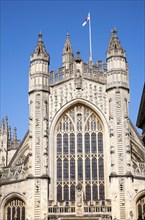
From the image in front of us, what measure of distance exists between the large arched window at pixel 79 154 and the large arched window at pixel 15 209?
288 cm

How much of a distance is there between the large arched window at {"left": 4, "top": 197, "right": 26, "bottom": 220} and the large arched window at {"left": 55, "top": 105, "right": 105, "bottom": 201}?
9.45 ft

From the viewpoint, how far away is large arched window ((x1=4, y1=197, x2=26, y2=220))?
31.7m

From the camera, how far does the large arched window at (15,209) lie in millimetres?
31656

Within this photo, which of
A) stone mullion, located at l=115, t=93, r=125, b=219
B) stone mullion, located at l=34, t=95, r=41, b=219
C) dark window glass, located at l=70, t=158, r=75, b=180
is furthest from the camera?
dark window glass, located at l=70, t=158, r=75, b=180

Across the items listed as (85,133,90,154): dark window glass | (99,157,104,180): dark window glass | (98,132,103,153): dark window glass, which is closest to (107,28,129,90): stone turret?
(98,132,103,153): dark window glass

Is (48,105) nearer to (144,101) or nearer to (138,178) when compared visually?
(138,178)

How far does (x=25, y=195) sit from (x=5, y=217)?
248 cm

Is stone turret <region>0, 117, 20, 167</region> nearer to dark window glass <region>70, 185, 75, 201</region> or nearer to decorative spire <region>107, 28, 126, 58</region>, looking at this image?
dark window glass <region>70, 185, 75, 201</region>

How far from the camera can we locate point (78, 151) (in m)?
32.5

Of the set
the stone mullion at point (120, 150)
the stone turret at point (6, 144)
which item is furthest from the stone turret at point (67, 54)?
the stone mullion at point (120, 150)

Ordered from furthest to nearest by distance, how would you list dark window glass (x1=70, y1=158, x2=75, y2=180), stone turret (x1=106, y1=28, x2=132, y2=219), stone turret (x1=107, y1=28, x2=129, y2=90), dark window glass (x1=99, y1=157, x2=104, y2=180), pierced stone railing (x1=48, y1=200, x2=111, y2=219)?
stone turret (x1=107, y1=28, x2=129, y2=90)
dark window glass (x1=70, y1=158, x2=75, y2=180)
dark window glass (x1=99, y1=157, x2=104, y2=180)
stone turret (x1=106, y1=28, x2=132, y2=219)
pierced stone railing (x1=48, y1=200, x2=111, y2=219)

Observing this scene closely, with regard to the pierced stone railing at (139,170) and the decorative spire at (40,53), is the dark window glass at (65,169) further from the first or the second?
the decorative spire at (40,53)

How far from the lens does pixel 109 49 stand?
34031 millimetres

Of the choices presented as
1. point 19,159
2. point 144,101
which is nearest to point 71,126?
point 19,159
